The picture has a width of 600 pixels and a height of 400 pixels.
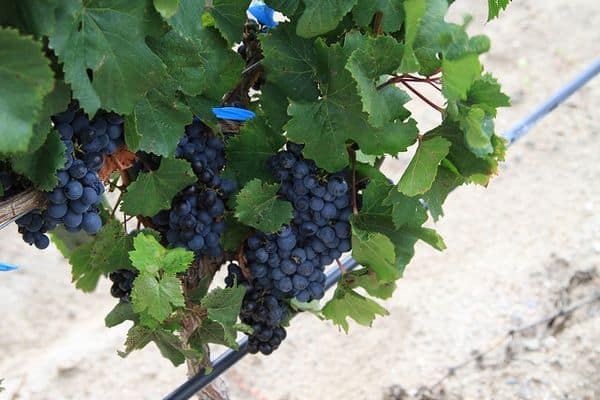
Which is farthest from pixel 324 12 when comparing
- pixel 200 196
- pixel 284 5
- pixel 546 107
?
pixel 546 107

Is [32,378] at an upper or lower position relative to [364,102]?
lower

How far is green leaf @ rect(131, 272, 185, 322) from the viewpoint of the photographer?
0.89 m

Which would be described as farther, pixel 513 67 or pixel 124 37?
pixel 513 67

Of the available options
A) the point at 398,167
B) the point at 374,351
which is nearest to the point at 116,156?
the point at 374,351

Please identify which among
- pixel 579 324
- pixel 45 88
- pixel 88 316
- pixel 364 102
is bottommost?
pixel 88 316

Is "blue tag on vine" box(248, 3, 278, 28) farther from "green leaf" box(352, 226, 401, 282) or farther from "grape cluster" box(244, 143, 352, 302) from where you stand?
"green leaf" box(352, 226, 401, 282)

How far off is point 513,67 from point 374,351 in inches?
76.0

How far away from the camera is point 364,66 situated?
82 cm

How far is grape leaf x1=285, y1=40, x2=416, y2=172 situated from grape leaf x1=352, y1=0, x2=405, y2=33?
5 cm

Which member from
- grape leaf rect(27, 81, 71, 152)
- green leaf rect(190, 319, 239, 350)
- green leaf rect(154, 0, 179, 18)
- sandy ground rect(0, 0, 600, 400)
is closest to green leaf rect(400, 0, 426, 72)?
green leaf rect(154, 0, 179, 18)

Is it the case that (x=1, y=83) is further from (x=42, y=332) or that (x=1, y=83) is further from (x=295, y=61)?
(x=42, y=332)

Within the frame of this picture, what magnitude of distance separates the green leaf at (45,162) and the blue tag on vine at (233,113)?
24cm

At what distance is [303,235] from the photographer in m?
1.00

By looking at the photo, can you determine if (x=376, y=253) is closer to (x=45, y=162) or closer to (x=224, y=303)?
(x=224, y=303)
